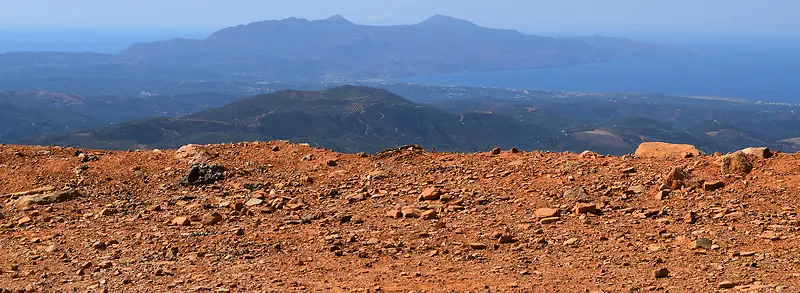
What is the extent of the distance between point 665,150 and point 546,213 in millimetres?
5407

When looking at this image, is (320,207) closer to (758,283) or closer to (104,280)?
(104,280)

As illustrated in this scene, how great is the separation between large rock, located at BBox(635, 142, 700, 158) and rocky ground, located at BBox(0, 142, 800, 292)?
11 cm

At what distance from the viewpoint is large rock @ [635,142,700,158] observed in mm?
15055

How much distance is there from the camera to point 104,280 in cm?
984

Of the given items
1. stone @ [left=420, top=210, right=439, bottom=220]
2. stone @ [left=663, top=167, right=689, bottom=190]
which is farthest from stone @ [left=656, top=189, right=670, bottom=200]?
stone @ [left=420, top=210, right=439, bottom=220]

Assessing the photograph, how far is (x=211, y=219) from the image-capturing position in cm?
1237

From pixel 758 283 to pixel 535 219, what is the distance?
383 cm

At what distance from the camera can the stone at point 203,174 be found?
14.9 meters

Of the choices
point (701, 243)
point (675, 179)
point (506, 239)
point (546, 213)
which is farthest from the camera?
point (675, 179)

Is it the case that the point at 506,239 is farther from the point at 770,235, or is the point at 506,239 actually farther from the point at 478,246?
the point at 770,235

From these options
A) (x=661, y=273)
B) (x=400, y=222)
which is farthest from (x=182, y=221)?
(x=661, y=273)

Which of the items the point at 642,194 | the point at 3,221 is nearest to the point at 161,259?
the point at 3,221

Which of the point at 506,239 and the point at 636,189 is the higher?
the point at 636,189

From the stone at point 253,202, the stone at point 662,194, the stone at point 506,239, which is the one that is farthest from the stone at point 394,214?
the stone at point 662,194
